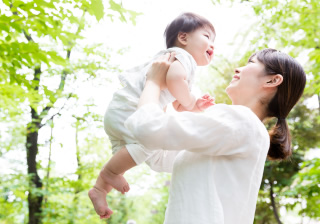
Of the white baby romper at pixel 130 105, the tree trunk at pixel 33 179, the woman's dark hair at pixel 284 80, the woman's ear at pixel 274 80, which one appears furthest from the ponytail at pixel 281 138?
the tree trunk at pixel 33 179

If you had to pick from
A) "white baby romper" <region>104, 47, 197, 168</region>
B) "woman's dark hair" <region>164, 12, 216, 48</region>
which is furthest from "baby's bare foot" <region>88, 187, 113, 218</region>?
"woman's dark hair" <region>164, 12, 216, 48</region>

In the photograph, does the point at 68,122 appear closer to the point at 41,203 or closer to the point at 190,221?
the point at 41,203

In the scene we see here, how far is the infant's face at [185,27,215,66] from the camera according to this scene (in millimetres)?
1422

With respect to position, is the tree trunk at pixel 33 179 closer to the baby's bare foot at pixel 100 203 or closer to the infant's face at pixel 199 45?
the baby's bare foot at pixel 100 203

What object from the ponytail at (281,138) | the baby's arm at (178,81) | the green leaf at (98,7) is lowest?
the ponytail at (281,138)

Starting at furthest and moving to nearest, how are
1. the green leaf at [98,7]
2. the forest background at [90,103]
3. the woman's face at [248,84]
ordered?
the forest background at [90,103] → the green leaf at [98,7] → the woman's face at [248,84]

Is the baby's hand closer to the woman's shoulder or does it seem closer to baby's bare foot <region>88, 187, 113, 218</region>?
the woman's shoulder

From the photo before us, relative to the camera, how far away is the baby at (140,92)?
1262 millimetres

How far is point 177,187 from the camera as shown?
109 cm

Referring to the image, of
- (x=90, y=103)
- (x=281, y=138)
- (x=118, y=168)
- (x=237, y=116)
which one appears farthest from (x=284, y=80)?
(x=90, y=103)

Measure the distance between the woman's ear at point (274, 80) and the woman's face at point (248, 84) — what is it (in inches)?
0.4

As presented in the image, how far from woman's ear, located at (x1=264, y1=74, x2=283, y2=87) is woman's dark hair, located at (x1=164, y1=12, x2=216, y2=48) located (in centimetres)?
37

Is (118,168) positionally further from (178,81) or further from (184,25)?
(184,25)

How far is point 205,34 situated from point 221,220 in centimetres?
79
